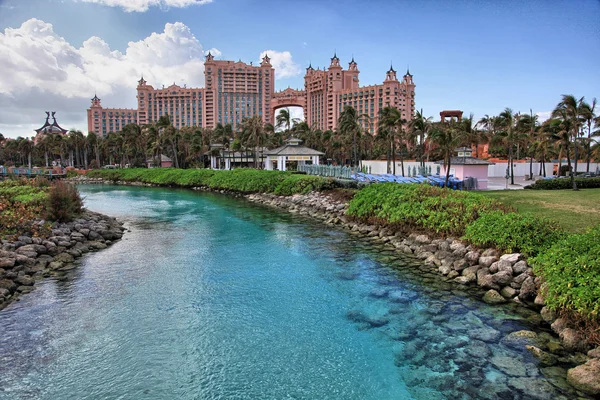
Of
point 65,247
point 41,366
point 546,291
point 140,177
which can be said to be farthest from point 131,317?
point 140,177

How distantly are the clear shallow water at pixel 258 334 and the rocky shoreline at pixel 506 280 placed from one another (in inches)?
25.6

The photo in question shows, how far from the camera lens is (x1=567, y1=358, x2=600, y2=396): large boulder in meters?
8.44

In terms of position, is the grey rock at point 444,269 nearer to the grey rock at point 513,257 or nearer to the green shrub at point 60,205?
the grey rock at point 513,257

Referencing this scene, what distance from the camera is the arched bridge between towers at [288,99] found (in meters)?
180

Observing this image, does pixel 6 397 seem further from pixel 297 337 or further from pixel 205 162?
pixel 205 162

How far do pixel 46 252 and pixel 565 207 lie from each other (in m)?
24.9

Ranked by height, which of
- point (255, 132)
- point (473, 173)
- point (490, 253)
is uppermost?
point (255, 132)

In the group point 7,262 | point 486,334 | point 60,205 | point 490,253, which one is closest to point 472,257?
point 490,253

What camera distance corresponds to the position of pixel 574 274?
1104 centimetres

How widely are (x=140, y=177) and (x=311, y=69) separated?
120064mm

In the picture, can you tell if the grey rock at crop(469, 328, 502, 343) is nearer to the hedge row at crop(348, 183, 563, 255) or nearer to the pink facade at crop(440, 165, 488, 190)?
the hedge row at crop(348, 183, 563, 255)

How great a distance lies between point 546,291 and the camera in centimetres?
1204

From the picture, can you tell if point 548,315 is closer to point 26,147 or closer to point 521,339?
point 521,339

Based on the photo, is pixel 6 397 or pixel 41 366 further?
pixel 41 366
